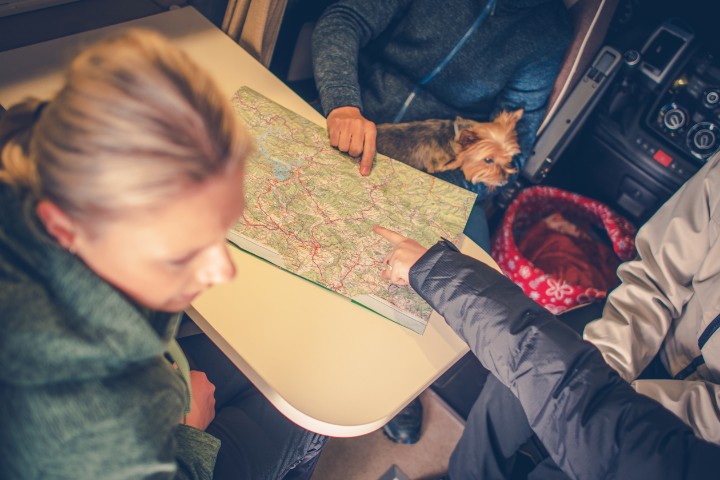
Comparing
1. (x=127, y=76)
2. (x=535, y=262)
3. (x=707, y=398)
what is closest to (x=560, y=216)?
(x=535, y=262)

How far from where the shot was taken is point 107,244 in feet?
1.89

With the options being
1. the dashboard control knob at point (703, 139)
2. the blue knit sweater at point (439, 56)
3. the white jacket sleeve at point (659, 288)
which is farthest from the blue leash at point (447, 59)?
the dashboard control knob at point (703, 139)

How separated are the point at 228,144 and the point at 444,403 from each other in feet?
5.36

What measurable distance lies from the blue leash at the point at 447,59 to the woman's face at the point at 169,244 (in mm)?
1157

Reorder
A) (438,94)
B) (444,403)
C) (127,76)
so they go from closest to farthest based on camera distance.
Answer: (127,76) → (438,94) → (444,403)

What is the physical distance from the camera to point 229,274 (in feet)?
2.22

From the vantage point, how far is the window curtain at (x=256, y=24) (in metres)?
1.46

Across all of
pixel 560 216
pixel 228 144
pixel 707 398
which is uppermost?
pixel 228 144

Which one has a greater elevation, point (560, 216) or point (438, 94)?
point (438, 94)

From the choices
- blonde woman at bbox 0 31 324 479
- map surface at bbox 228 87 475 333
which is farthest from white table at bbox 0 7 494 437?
blonde woman at bbox 0 31 324 479

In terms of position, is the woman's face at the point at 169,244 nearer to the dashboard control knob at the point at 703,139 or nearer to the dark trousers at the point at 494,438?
the dark trousers at the point at 494,438

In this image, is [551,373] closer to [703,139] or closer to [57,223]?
[57,223]

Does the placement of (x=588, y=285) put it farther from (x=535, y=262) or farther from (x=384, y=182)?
(x=384, y=182)

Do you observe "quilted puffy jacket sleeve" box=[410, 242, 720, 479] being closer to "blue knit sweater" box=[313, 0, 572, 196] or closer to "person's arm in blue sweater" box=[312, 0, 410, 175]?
"person's arm in blue sweater" box=[312, 0, 410, 175]
